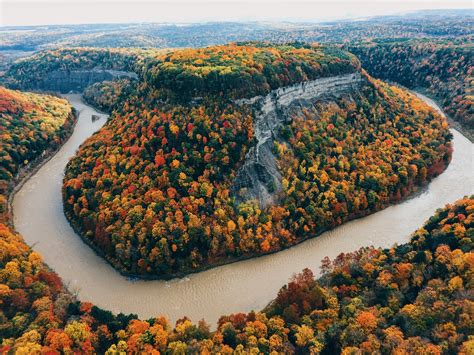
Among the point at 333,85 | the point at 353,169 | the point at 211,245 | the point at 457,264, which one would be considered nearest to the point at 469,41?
the point at 333,85

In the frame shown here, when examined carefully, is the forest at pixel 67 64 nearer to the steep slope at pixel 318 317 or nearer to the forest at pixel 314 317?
the forest at pixel 314 317

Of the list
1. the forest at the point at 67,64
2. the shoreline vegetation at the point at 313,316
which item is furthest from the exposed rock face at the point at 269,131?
the forest at the point at 67,64

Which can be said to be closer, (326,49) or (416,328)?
(416,328)

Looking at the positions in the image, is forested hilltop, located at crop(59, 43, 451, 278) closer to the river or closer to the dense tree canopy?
the dense tree canopy

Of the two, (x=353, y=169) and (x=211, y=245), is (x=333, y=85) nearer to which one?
(x=353, y=169)

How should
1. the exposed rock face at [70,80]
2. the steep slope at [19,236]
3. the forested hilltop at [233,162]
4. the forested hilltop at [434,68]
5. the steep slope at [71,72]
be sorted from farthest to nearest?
the exposed rock face at [70,80] < the steep slope at [71,72] < the forested hilltop at [434,68] < the forested hilltop at [233,162] < the steep slope at [19,236]

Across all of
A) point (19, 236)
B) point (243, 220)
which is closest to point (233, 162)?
point (243, 220)
